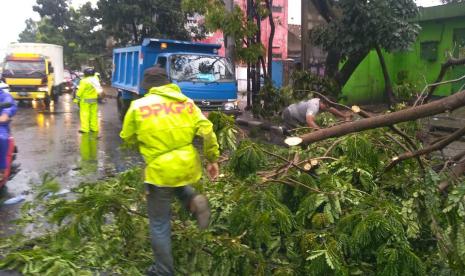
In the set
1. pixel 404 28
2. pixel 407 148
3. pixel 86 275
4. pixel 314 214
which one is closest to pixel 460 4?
pixel 404 28

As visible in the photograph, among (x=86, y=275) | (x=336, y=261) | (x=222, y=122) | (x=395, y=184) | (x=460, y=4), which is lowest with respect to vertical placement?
Result: (x=86, y=275)

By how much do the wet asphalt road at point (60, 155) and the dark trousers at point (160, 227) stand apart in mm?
2289

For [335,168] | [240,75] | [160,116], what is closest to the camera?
[160,116]

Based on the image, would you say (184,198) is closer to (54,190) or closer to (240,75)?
(54,190)

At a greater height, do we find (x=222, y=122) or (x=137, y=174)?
(x=222, y=122)

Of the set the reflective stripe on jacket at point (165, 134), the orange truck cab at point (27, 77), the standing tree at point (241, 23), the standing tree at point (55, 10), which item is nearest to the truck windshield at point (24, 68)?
the orange truck cab at point (27, 77)

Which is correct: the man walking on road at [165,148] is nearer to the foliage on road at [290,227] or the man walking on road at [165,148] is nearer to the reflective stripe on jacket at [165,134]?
the reflective stripe on jacket at [165,134]

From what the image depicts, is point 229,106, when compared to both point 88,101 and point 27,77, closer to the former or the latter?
point 88,101

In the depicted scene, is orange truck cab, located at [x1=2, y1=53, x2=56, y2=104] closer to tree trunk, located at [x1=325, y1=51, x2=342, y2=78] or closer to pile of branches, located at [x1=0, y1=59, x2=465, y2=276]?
tree trunk, located at [x1=325, y1=51, x2=342, y2=78]

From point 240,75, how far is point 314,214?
24224 millimetres

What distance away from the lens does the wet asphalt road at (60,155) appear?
7.15 metres

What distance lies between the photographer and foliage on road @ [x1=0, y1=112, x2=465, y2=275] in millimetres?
3639

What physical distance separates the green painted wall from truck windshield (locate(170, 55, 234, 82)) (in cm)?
554

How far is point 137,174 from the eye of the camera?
533 cm
